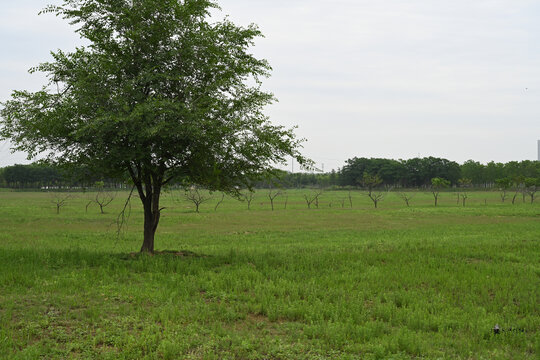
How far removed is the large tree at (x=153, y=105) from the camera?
45.5 feet

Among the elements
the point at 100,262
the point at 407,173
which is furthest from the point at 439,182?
the point at 100,262

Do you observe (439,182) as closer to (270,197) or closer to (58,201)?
(270,197)

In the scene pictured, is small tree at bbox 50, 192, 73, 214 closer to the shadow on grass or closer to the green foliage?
the shadow on grass

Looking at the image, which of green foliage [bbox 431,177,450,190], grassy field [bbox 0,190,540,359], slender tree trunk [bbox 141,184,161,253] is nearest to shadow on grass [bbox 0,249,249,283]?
grassy field [bbox 0,190,540,359]

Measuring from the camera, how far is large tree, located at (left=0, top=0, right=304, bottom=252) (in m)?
13.9

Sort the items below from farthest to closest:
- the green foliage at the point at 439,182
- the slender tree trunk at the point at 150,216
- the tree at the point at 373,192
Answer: the green foliage at the point at 439,182 < the tree at the point at 373,192 < the slender tree trunk at the point at 150,216

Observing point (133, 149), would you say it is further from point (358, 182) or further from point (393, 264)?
point (358, 182)

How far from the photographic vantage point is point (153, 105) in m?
13.0

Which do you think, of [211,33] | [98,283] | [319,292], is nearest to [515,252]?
[319,292]

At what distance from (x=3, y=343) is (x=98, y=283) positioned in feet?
14.6

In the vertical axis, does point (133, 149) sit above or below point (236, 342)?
above

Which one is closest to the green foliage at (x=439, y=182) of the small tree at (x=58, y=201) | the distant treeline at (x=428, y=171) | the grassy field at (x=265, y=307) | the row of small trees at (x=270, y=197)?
the row of small trees at (x=270, y=197)

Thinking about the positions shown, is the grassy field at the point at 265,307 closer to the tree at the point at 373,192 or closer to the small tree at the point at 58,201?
the small tree at the point at 58,201

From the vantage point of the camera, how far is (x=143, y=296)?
10.2 meters
